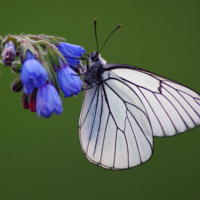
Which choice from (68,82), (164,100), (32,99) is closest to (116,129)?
(164,100)

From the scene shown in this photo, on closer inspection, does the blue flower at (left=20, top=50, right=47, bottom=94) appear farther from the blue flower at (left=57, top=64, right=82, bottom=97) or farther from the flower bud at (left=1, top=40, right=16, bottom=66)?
the blue flower at (left=57, top=64, right=82, bottom=97)

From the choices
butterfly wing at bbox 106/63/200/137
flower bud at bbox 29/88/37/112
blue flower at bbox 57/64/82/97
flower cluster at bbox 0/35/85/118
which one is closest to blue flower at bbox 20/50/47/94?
flower cluster at bbox 0/35/85/118

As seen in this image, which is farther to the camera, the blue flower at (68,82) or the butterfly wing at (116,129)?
the butterfly wing at (116,129)

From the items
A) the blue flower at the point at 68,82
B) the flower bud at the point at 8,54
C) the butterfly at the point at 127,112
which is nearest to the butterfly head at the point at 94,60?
the butterfly at the point at 127,112

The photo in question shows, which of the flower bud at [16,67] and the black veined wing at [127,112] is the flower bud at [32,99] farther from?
the black veined wing at [127,112]

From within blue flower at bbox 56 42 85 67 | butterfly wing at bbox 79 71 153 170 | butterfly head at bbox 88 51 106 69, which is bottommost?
butterfly wing at bbox 79 71 153 170

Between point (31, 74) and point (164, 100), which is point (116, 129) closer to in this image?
point (164, 100)
